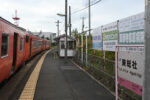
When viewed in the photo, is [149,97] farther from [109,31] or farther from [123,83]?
[109,31]

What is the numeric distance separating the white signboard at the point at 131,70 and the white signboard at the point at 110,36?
1791 millimetres

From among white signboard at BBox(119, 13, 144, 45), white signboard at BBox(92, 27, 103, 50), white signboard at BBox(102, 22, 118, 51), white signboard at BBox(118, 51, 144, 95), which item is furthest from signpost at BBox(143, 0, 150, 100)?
white signboard at BBox(92, 27, 103, 50)

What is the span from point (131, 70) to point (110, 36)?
2.92m

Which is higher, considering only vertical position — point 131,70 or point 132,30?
point 132,30

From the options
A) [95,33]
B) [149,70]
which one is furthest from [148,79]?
[95,33]

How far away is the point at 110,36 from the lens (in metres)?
6.69

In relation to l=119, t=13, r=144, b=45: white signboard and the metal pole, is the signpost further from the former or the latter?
l=119, t=13, r=144, b=45: white signboard

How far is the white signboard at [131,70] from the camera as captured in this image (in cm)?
367

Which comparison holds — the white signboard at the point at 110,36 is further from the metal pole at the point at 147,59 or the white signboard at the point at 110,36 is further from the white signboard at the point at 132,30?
the metal pole at the point at 147,59

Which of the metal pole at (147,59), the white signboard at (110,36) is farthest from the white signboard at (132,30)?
the metal pole at (147,59)

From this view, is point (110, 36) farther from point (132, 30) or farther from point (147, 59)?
point (147, 59)

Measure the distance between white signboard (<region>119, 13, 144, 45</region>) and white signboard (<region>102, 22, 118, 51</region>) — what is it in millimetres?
395

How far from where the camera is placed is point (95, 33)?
8.78 meters

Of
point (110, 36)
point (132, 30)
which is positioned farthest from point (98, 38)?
point (132, 30)
